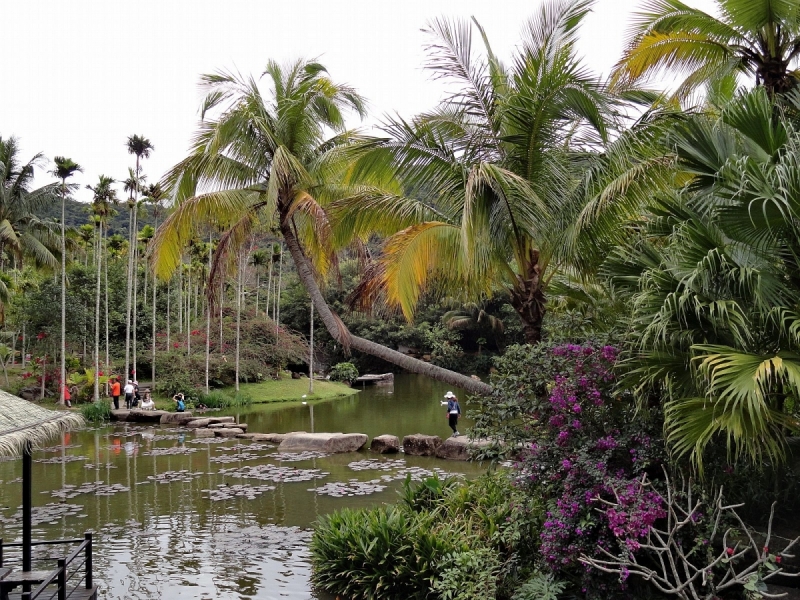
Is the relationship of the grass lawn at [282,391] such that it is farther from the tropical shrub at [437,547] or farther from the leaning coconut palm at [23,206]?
the tropical shrub at [437,547]

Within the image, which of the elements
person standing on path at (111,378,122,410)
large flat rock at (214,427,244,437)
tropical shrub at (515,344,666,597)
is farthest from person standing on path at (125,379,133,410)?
tropical shrub at (515,344,666,597)

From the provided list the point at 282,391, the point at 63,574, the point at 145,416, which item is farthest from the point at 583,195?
the point at 282,391

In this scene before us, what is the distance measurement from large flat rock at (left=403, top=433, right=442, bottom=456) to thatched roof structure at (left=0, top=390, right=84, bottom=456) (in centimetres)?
935

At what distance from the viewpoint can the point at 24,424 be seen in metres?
6.36

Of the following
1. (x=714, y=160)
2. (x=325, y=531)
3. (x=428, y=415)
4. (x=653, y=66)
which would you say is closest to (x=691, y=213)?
(x=714, y=160)

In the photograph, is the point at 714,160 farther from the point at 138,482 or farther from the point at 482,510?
the point at 138,482

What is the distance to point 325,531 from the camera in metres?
7.89

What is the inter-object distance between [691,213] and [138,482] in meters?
11.5

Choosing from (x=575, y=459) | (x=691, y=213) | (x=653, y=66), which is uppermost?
(x=653, y=66)

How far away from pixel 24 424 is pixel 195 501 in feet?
18.9

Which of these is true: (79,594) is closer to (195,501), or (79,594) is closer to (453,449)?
(195,501)

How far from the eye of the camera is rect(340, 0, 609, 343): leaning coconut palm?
711 cm

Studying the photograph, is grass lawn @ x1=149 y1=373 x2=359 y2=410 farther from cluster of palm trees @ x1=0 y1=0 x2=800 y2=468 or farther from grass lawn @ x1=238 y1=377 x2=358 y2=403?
cluster of palm trees @ x1=0 y1=0 x2=800 y2=468

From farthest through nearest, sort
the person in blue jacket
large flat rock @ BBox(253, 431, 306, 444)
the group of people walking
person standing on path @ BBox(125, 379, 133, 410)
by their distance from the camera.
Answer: person standing on path @ BBox(125, 379, 133, 410) → the group of people walking → the person in blue jacket → large flat rock @ BBox(253, 431, 306, 444)
